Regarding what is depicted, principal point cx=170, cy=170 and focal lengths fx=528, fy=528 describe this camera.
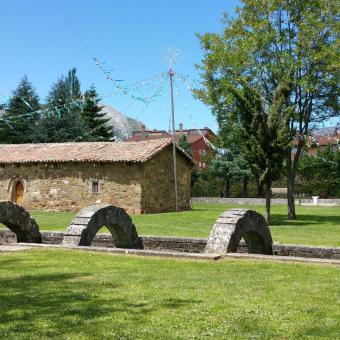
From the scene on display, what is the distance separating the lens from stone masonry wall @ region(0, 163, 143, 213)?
97.6ft

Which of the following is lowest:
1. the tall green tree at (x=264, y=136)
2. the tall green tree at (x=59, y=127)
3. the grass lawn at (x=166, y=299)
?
the grass lawn at (x=166, y=299)

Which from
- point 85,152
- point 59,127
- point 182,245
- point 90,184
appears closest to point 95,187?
point 90,184

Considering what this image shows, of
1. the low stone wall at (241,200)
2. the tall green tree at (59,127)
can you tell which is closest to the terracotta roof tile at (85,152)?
the tall green tree at (59,127)

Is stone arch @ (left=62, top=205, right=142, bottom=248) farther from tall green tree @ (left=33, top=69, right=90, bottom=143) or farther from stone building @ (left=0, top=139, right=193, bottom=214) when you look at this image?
tall green tree @ (left=33, top=69, right=90, bottom=143)

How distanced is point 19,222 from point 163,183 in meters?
A: 21.7

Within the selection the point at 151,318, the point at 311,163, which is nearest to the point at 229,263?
the point at 151,318

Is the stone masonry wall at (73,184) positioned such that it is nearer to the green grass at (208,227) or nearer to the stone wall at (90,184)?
the stone wall at (90,184)

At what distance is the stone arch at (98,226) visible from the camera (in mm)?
9492

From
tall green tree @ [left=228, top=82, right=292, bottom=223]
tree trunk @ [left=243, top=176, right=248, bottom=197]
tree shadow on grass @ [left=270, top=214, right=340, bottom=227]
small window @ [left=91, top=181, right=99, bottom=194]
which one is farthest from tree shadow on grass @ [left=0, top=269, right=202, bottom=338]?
tree trunk @ [left=243, top=176, right=248, bottom=197]

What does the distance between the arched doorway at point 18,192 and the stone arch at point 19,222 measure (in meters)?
22.6

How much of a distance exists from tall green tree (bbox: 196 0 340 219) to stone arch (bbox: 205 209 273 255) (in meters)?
16.5

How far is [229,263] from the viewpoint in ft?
26.0

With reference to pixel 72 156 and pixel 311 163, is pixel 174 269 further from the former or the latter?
pixel 311 163

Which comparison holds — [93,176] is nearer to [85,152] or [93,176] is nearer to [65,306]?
[85,152]
